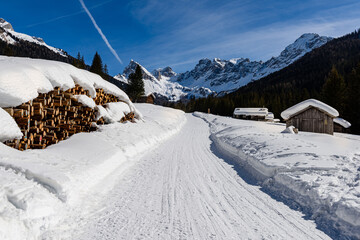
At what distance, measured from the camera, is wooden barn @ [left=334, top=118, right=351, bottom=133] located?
3152 centimetres

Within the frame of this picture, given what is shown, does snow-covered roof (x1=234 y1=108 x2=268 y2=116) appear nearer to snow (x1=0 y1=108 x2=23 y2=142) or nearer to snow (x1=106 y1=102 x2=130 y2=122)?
snow (x1=106 y1=102 x2=130 y2=122)

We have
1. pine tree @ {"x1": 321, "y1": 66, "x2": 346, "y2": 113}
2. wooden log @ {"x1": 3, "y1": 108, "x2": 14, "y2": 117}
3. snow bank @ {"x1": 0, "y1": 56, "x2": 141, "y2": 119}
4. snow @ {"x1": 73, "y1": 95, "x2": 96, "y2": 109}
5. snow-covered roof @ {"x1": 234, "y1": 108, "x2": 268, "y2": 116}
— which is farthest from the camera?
snow-covered roof @ {"x1": 234, "y1": 108, "x2": 268, "y2": 116}

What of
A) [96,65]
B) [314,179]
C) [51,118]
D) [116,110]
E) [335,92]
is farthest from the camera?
[96,65]

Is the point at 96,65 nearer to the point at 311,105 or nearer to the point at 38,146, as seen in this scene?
the point at 311,105

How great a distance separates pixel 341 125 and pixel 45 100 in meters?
39.4

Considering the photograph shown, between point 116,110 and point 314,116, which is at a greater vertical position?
point 116,110

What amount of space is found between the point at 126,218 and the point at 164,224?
2.70 feet

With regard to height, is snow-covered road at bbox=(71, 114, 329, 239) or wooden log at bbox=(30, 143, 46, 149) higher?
wooden log at bbox=(30, 143, 46, 149)

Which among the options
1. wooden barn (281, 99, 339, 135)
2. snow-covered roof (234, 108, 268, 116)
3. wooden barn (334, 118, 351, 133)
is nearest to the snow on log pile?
wooden barn (281, 99, 339, 135)

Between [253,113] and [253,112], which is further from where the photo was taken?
[253,112]

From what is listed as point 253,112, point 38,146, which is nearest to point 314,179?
point 38,146

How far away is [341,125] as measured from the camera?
1268 inches

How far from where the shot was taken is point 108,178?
640 centimetres

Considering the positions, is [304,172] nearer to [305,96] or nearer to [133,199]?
[133,199]
